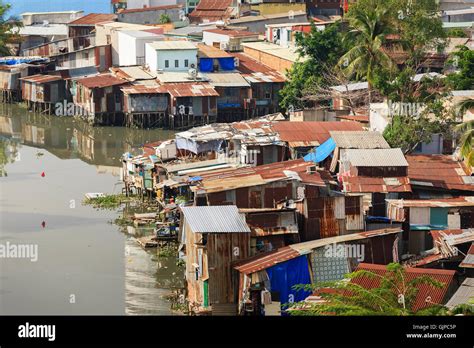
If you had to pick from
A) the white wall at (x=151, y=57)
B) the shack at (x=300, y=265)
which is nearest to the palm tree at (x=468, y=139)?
the shack at (x=300, y=265)

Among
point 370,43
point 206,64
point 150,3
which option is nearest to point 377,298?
point 370,43

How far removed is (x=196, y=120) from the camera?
1706 inches

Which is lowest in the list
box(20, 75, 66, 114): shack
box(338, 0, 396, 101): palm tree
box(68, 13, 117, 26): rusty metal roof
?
box(20, 75, 66, 114): shack

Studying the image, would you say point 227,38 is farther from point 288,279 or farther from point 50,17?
point 288,279

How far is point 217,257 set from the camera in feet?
60.9

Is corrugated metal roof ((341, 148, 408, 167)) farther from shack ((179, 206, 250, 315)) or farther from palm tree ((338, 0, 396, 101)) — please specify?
palm tree ((338, 0, 396, 101))

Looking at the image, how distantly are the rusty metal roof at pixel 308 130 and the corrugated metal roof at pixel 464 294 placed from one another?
1140cm

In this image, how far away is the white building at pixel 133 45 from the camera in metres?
48.4

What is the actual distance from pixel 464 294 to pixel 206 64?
30.2m

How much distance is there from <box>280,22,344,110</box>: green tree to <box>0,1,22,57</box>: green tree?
20.5m

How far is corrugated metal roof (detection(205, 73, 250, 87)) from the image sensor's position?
4412 cm

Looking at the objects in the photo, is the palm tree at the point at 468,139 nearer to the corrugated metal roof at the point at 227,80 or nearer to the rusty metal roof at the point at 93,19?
the corrugated metal roof at the point at 227,80

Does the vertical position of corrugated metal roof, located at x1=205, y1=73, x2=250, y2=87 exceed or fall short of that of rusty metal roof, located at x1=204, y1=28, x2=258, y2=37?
it falls short

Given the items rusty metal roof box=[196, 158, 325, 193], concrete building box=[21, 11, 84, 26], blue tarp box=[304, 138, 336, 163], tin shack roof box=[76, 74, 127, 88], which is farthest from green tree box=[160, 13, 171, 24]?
rusty metal roof box=[196, 158, 325, 193]
